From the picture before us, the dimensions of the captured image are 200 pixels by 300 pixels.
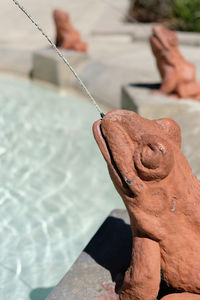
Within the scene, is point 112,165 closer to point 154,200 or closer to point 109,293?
point 154,200

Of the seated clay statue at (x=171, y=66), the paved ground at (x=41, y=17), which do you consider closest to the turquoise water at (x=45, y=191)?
the seated clay statue at (x=171, y=66)

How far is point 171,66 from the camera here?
668 centimetres

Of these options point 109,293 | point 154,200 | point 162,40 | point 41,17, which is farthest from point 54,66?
point 154,200

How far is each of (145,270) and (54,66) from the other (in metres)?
7.36

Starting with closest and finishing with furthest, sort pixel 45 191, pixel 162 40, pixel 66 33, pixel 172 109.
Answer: pixel 45 191 < pixel 172 109 < pixel 162 40 < pixel 66 33

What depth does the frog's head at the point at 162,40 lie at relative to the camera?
21.8ft

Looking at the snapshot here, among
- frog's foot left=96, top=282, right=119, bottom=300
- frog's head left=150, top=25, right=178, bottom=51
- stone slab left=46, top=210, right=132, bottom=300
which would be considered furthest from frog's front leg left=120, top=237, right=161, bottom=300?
frog's head left=150, top=25, right=178, bottom=51

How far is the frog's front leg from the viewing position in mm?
2471

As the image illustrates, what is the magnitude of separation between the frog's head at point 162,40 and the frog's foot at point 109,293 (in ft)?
15.1

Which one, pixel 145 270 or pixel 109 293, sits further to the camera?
pixel 109 293

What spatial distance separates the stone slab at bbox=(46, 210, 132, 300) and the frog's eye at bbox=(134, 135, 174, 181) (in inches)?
32.8

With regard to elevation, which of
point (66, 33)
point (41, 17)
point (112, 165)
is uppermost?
point (112, 165)

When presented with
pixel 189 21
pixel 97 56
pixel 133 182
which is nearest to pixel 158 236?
pixel 133 182

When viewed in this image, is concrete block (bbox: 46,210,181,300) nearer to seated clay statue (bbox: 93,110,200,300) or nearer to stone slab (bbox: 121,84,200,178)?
seated clay statue (bbox: 93,110,200,300)
